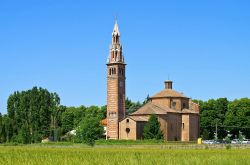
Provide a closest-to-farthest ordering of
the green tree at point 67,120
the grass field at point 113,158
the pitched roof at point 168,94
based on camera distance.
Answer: the grass field at point 113,158
the pitched roof at point 168,94
the green tree at point 67,120

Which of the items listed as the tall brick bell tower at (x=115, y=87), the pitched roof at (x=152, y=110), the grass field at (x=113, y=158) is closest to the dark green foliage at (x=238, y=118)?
the pitched roof at (x=152, y=110)

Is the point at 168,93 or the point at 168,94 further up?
the point at 168,93

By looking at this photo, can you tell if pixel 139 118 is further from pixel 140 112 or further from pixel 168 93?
pixel 168 93

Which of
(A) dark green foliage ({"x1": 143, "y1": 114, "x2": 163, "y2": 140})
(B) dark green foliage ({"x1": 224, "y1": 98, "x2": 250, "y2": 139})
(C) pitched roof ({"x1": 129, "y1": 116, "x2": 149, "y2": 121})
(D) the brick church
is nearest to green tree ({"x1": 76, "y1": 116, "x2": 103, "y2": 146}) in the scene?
(A) dark green foliage ({"x1": 143, "y1": 114, "x2": 163, "y2": 140})

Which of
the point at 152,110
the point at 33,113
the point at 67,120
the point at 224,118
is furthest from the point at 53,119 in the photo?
the point at 224,118

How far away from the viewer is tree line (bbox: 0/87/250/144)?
358ft

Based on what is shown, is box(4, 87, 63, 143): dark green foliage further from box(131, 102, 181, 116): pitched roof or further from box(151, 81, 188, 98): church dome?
box(151, 81, 188, 98): church dome

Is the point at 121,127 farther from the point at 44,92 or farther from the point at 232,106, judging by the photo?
the point at 232,106

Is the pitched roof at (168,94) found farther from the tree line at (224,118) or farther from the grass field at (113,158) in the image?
the grass field at (113,158)

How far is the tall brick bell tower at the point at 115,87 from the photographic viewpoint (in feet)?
370

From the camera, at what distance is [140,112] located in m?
113

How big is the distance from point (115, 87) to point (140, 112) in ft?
23.6

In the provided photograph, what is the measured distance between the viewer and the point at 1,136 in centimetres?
11275

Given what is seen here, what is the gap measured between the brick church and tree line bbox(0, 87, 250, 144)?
13.6 feet
